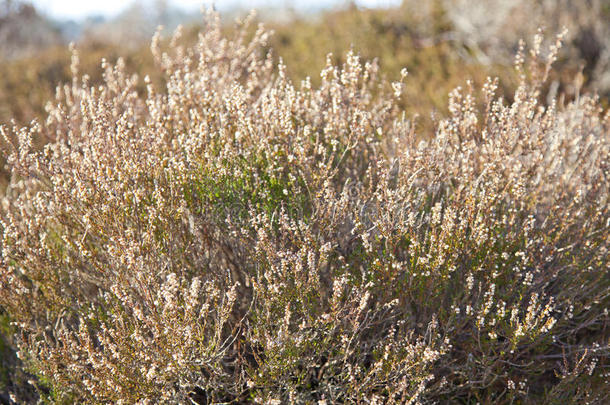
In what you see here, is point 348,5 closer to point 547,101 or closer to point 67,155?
point 547,101

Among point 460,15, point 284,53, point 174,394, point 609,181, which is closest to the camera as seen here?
point 174,394

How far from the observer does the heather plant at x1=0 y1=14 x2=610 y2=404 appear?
2.21 m

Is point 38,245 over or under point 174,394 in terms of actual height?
over

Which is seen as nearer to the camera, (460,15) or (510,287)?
(510,287)

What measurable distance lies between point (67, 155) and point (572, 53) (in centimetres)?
831

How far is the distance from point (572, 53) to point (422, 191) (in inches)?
282

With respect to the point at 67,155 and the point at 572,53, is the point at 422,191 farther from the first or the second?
the point at 572,53

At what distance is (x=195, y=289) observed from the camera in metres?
1.99

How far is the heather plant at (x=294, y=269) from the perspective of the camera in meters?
2.21

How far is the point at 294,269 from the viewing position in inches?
89.1

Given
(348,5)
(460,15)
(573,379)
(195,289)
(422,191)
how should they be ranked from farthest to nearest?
(348,5), (460,15), (422,191), (573,379), (195,289)

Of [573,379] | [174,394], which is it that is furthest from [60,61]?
[573,379]

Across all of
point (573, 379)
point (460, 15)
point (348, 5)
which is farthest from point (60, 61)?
point (573, 379)

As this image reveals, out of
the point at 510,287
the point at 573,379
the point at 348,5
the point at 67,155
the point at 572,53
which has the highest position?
the point at 348,5
